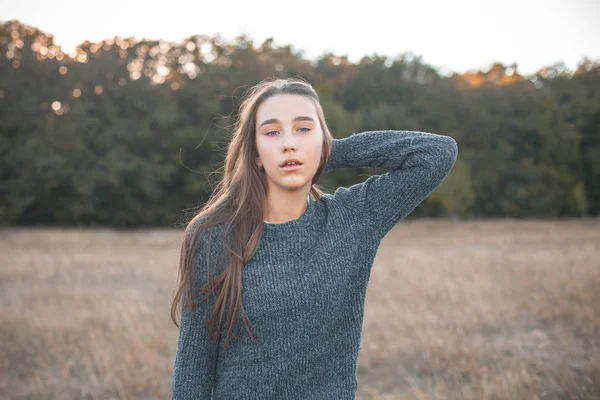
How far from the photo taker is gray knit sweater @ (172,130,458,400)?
1754 mm

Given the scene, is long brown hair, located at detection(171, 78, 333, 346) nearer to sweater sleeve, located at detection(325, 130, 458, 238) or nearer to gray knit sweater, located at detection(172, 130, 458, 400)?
gray knit sweater, located at detection(172, 130, 458, 400)

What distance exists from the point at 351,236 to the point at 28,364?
4397mm

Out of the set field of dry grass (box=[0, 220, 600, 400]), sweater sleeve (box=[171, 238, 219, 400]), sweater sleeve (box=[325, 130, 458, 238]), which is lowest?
field of dry grass (box=[0, 220, 600, 400])

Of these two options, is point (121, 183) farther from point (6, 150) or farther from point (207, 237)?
point (207, 237)

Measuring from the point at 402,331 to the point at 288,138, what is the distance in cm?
417

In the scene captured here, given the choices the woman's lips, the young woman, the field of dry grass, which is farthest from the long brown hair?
the field of dry grass

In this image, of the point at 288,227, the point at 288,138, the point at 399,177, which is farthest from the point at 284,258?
the point at 399,177

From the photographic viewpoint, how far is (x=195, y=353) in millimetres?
1750

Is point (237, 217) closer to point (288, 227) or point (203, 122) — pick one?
point (288, 227)

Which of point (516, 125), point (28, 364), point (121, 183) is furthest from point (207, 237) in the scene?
point (516, 125)

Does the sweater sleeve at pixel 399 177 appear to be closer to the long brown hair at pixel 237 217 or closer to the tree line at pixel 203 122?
the long brown hair at pixel 237 217

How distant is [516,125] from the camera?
1219 inches

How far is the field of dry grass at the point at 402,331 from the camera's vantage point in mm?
4055

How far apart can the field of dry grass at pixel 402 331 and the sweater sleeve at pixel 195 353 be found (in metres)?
Result: 0.76
